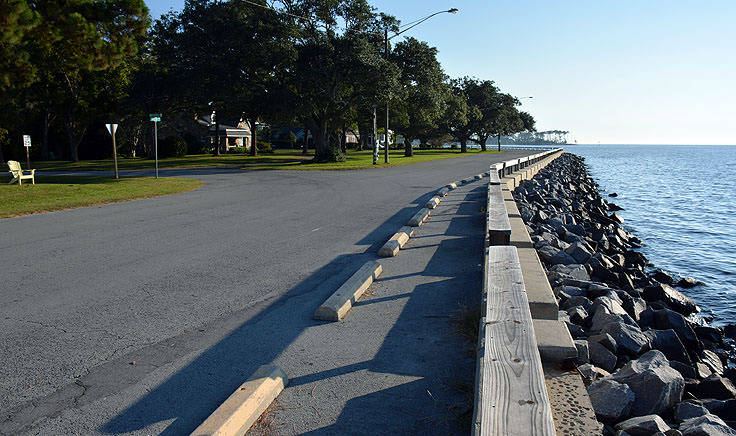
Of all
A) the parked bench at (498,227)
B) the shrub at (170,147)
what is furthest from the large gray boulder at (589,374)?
the shrub at (170,147)

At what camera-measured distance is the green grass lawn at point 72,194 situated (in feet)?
46.6

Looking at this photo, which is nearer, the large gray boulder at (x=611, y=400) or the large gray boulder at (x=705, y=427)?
the large gray boulder at (x=705, y=427)

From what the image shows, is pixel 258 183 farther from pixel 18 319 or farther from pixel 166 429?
pixel 166 429

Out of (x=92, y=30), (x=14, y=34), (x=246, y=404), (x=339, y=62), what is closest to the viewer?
(x=246, y=404)

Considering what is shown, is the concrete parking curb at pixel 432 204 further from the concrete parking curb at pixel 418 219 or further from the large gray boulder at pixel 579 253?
the large gray boulder at pixel 579 253

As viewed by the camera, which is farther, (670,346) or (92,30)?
(92,30)

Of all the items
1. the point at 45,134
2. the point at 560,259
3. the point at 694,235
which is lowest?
the point at 694,235

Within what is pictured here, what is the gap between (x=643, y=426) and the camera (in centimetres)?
336

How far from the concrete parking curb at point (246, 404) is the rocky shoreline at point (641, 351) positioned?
2.29 meters

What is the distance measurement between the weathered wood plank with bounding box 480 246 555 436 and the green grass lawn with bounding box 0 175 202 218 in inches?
527

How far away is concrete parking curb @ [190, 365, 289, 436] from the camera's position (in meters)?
3.02

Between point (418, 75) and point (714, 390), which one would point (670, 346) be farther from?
point (418, 75)

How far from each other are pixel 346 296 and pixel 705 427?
3314mm

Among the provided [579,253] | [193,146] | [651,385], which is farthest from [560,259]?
[193,146]
